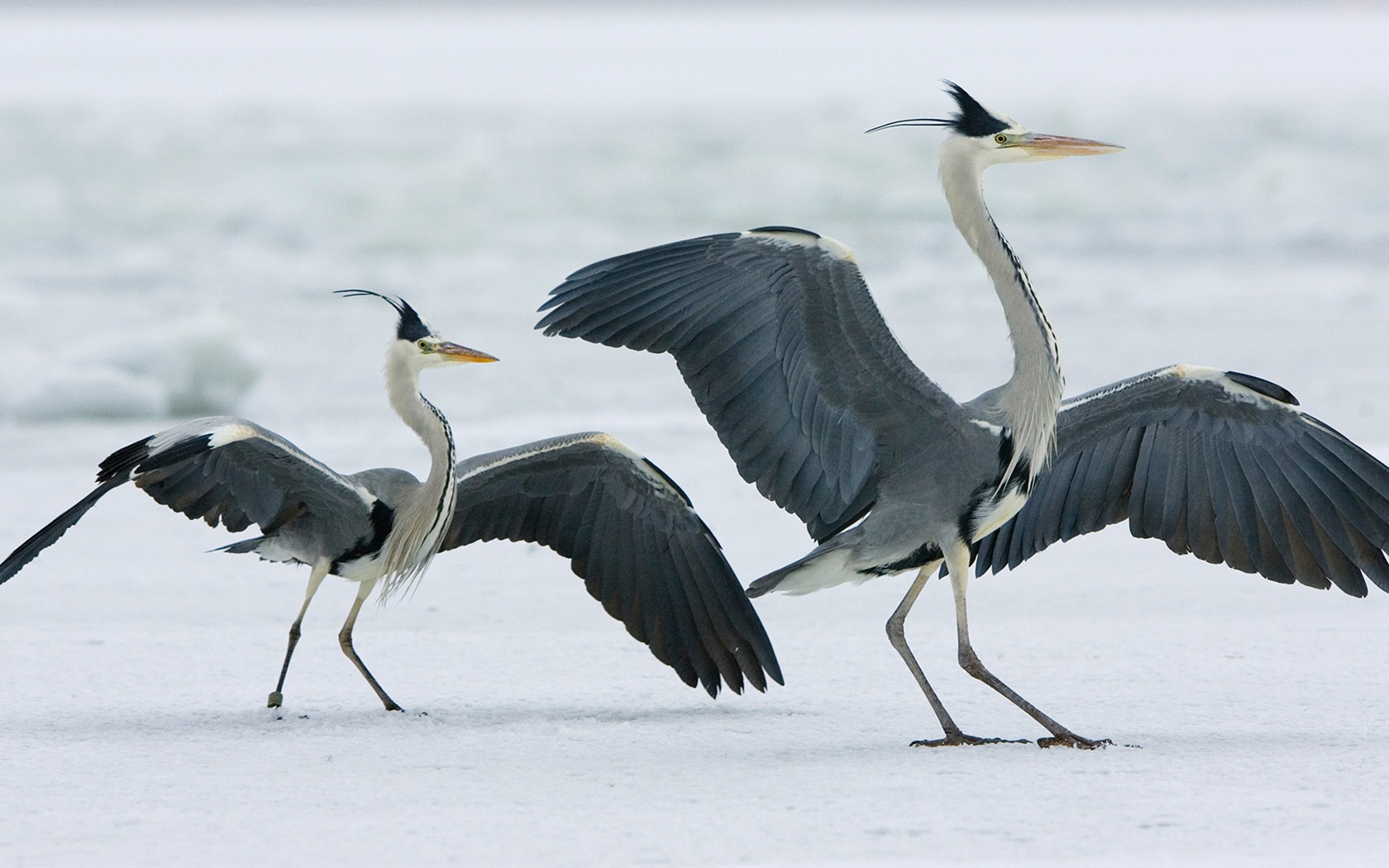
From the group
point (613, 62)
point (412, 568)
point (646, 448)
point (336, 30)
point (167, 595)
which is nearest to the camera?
point (412, 568)

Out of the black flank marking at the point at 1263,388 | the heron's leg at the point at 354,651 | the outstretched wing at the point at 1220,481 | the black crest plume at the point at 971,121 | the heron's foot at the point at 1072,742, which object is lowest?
the heron's leg at the point at 354,651

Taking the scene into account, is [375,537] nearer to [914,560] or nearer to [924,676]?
[914,560]

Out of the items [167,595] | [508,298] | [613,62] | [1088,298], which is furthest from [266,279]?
[613,62]

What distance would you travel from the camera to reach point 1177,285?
18.2 meters

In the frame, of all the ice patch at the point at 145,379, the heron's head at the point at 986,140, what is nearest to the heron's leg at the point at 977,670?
the heron's head at the point at 986,140

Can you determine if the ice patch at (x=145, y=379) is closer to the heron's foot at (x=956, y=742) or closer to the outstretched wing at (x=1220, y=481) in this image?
the outstretched wing at (x=1220, y=481)

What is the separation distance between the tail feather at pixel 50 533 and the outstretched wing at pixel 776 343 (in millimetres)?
1267

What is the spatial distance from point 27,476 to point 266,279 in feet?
35.2

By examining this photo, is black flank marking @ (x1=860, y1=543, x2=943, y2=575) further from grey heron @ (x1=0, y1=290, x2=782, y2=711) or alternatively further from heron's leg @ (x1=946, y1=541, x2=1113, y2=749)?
grey heron @ (x1=0, y1=290, x2=782, y2=711)

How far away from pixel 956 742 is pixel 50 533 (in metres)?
2.51

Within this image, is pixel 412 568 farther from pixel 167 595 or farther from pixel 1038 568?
pixel 1038 568

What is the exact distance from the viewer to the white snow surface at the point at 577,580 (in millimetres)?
3994

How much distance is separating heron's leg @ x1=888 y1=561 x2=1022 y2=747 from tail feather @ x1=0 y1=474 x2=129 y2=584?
219 cm

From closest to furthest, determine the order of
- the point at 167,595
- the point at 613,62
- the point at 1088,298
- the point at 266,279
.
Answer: the point at 167,595 → the point at 1088,298 → the point at 266,279 → the point at 613,62
